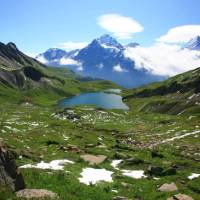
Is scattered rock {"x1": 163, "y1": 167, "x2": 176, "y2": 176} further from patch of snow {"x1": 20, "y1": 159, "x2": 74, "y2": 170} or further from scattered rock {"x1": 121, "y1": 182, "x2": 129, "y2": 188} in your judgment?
patch of snow {"x1": 20, "y1": 159, "x2": 74, "y2": 170}

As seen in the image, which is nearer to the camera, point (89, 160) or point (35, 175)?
point (35, 175)

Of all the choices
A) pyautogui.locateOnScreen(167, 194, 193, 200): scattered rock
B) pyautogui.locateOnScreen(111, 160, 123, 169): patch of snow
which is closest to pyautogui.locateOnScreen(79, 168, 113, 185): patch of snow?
pyautogui.locateOnScreen(111, 160, 123, 169): patch of snow

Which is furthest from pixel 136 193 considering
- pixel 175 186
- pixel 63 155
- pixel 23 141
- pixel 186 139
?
pixel 186 139

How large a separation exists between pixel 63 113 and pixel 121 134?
57.1 m

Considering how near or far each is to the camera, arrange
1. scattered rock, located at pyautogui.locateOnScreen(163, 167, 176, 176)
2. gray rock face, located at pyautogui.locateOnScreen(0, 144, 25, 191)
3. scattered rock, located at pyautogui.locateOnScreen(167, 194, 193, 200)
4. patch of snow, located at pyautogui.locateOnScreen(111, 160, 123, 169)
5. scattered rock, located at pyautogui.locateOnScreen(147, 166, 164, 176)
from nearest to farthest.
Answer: gray rock face, located at pyautogui.locateOnScreen(0, 144, 25, 191)
scattered rock, located at pyautogui.locateOnScreen(167, 194, 193, 200)
scattered rock, located at pyautogui.locateOnScreen(163, 167, 176, 176)
scattered rock, located at pyautogui.locateOnScreen(147, 166, 164, 176)
patch of snow, located at pyautogui.locateOnScreen(111, 160, 123, 169)

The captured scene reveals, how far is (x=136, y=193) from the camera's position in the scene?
30.1 meters

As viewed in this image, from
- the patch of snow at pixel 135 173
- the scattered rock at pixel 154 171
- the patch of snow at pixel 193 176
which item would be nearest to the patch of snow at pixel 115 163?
the patch of snow at pixel 135 173

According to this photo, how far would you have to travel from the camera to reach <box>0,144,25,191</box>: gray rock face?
22.3 meters

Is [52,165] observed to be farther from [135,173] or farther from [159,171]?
[159,171]

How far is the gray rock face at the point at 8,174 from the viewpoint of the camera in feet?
73.3

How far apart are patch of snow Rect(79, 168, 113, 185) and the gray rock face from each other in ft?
29.8

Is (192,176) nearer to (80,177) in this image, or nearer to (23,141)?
(80,177)

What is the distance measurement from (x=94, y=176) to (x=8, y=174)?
43.8 feet

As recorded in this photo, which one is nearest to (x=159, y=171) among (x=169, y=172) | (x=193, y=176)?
(x=169, y=172)
